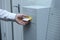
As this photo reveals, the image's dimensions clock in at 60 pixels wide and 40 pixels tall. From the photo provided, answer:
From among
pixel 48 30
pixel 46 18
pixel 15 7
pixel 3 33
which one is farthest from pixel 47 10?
pixel 3 33

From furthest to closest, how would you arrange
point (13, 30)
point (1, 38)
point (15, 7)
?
point (1, 38), point (13, 30), point (15, 7)

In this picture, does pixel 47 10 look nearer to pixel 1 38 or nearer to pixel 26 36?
pixel 26 36

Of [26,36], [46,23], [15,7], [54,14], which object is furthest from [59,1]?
[15,7]

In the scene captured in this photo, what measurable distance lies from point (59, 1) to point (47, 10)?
5.4 inches

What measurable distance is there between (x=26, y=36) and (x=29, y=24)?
5.1 inches

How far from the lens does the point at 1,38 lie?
10.7 ft

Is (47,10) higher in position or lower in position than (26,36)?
higher

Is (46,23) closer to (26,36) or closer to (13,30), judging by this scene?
(26,36)

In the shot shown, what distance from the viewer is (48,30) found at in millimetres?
1230

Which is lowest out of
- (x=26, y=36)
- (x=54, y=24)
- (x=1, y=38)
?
(x=1, y=38)

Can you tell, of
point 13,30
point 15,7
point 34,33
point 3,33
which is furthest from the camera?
point 3,33

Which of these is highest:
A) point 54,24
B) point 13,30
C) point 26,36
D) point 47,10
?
point 47,10

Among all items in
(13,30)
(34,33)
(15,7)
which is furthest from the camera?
(13,30)

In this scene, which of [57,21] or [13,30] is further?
[13,30]
